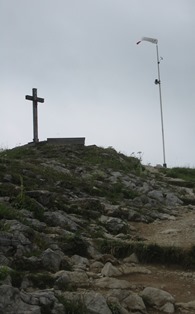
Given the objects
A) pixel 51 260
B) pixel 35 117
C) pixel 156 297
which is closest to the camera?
pixel 156 297

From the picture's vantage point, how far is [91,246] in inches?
314

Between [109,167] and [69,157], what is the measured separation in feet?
5.48

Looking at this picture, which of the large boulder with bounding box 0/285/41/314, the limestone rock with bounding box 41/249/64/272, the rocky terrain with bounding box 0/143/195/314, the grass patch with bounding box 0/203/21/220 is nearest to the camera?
the large boulder with bounding box 0/285/41/314

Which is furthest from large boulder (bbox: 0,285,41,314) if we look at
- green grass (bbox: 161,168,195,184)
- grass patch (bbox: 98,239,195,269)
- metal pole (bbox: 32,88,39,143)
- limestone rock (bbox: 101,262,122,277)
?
metal pole (bbox: 32,88,39,143)

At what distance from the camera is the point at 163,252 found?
818 cm

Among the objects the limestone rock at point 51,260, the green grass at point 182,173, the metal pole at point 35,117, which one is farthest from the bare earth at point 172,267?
the metal pole at point 35,117

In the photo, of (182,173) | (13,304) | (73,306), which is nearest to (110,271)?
(73,306)

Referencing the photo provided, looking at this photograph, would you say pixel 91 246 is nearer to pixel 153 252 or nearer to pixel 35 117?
pixel 153 252

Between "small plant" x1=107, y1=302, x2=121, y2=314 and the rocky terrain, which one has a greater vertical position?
the rocky terrain

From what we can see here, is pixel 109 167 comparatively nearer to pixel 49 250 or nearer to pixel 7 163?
pixel 7 163

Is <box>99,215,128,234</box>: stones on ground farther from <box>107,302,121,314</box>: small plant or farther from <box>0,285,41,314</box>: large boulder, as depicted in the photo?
<box>0,285,41,314</box>: large boulder

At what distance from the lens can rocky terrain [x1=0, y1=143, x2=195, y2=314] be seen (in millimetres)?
5590

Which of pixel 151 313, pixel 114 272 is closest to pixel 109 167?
pixel 114 272

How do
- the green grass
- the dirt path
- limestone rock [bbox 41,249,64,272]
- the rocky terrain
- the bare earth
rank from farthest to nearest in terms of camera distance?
1. the green grass
2. the dirt path
3. the bare earth
4. limestone rock [bbox 41,249,64,272]
5. the rocky terrain
